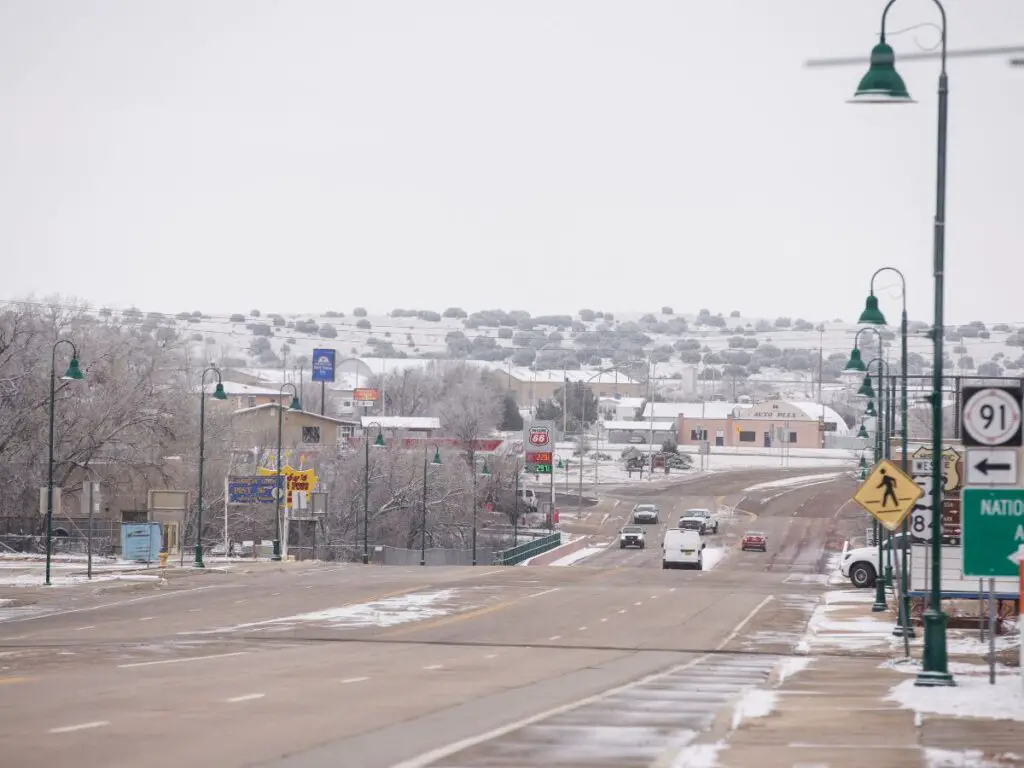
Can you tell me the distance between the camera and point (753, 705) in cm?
1819

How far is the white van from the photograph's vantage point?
76125mm

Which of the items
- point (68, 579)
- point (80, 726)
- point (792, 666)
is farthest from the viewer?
point (68, 579)

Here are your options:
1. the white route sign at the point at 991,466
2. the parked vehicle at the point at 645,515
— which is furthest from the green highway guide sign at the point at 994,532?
the parked vehicle at the point at 645,515

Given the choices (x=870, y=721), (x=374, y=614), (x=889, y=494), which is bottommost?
(x=374, y=614)

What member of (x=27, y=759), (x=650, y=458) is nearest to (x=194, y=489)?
(x=650, y=458)

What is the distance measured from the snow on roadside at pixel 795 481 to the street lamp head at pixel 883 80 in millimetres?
126950

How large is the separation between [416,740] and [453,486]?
102m

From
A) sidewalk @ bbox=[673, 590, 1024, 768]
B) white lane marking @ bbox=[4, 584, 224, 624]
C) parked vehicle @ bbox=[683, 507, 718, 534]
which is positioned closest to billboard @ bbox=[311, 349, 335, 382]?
parked vehicle @ bbox=[683, 507, 718, 534]

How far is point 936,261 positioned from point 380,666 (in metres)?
10.5

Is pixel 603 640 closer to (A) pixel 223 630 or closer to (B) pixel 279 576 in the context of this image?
(A) pixel 223 630

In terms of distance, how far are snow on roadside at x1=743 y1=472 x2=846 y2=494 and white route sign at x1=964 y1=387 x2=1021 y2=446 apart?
5004 inches

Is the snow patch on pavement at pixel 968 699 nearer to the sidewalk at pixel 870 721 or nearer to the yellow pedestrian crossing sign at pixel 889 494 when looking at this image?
the sidewalk at pixel 870 721

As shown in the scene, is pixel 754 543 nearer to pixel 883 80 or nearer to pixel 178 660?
pixel 178 660

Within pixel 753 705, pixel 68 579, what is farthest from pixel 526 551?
pixel 753 705
